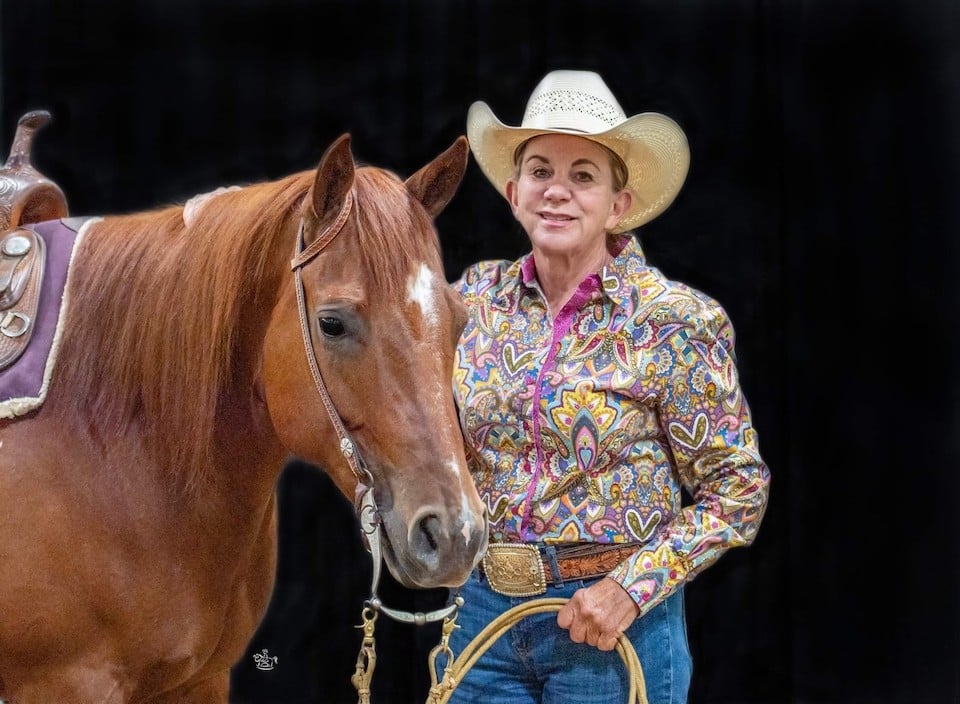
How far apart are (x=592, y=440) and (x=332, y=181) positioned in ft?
1.87

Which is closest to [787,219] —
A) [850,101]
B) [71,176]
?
[850,101]

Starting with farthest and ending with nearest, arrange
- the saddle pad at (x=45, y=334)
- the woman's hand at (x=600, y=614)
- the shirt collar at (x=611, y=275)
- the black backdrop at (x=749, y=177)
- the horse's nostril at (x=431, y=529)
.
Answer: the black backdrop at (x=749, y=177) < the shirt collar at (x=611, y=275) < the woman's hand at (x=600, y=614) < the saddle pad at (x=45, y=334) < the horse's nostril at (x=431, y=529)

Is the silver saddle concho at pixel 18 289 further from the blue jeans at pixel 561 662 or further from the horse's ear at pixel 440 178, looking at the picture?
the blue jeans at pixel 561 662

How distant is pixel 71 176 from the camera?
8.81ft

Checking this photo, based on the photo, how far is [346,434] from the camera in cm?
135

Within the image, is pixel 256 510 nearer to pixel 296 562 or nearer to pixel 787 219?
pixel 296 562

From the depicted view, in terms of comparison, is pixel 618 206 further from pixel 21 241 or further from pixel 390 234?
pixel 21 241

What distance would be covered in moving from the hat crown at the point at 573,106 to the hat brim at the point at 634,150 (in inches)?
0.8

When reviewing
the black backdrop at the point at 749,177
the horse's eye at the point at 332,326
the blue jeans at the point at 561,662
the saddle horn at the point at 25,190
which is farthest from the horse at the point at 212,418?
the black backdrop at the point at 749,177

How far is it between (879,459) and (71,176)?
2.14m

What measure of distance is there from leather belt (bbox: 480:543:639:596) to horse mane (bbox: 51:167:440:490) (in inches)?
19.8

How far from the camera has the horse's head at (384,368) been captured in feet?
4.24

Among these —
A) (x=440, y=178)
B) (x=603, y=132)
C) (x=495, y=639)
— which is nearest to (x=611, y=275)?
(x=603, y=132)

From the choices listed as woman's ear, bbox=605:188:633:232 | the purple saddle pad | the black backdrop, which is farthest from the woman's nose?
the black backdrop
